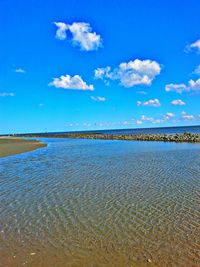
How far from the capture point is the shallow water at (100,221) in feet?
17.8

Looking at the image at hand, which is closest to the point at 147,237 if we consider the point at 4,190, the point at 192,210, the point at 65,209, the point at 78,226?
the point at 78,226

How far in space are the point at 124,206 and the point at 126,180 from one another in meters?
4.19

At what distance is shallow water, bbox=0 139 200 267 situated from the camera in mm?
5418

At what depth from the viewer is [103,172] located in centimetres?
Result: 1537

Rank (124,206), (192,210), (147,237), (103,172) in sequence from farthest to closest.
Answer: (103,172), (124,206), (192,210), (147,237)

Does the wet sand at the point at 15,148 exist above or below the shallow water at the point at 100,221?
above

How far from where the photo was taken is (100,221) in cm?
745

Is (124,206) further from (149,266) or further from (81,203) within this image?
(149,266)

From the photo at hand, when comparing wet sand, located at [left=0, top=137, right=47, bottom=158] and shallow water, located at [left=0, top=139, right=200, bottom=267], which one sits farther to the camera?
wet sand, located at [left=0, top=137, right=47, bottom=158]

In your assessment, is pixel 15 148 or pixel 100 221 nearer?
pixel 100 221

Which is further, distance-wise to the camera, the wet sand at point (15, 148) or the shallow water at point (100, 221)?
the wet sand at point (15, 148)

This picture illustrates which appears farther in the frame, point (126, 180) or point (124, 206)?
point (126, 180)

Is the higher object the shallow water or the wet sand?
the wet sand

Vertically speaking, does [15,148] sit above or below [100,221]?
above
